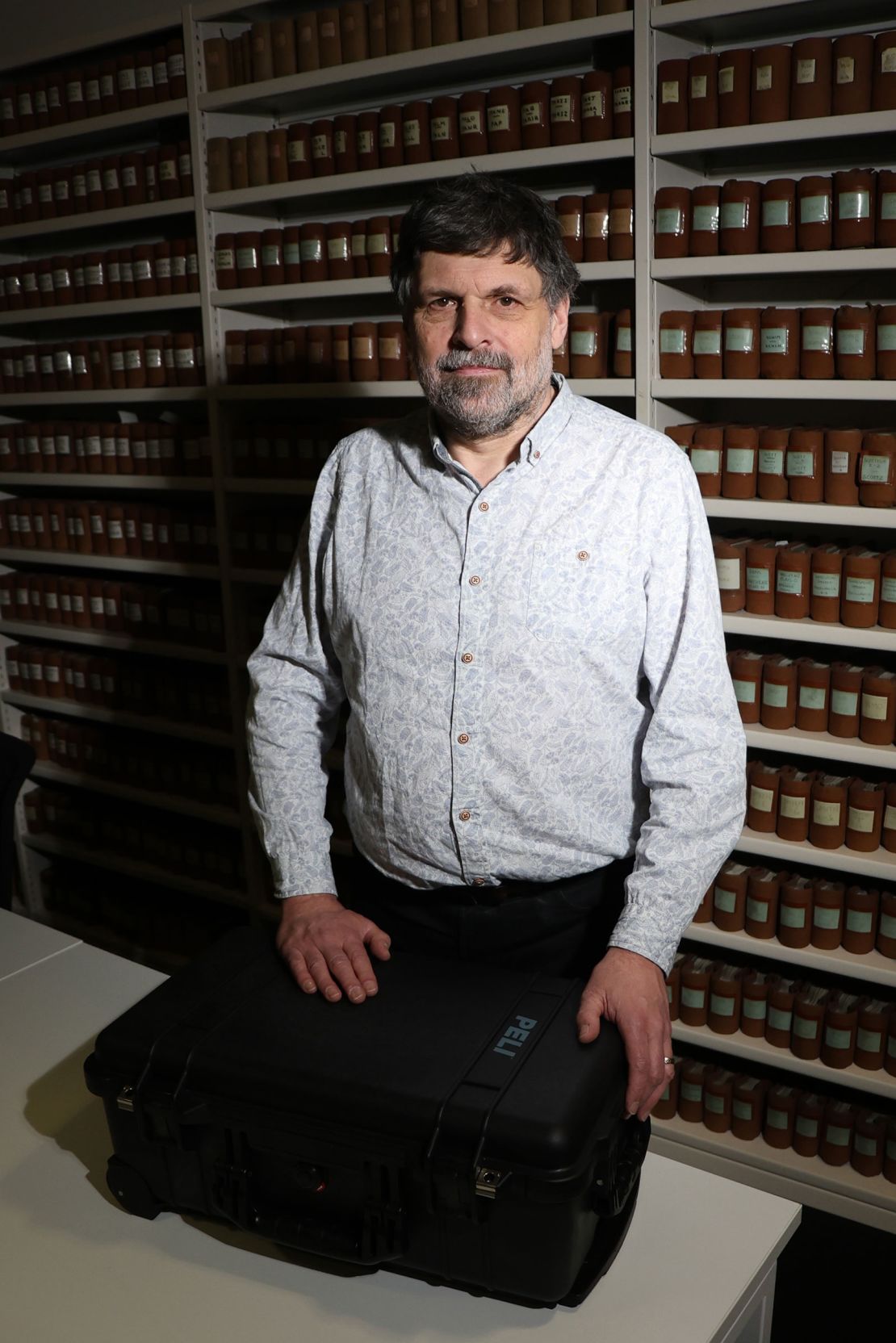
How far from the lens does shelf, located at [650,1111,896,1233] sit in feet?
7.86

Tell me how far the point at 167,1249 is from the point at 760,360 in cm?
184

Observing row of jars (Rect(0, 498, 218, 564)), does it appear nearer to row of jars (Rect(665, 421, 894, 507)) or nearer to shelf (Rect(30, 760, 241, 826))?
shelf (Rect(30, 760, 241, 826))

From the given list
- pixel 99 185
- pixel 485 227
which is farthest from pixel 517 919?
pixel 99 185

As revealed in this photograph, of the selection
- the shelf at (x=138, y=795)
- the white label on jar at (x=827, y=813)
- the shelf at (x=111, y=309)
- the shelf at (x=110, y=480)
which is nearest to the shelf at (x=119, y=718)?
the shelf at (x=138, y=795)

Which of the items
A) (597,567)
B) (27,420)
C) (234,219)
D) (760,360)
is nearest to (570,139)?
(760,360)

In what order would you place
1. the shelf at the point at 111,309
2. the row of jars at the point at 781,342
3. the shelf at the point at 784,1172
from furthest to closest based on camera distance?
1. the shelf at the point at 111,309
2. the shelf at the point at 784,1172
3. the row of jars at the point at 781,342

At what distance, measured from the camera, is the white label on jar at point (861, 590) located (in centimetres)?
214

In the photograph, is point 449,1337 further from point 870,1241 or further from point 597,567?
point 870,1241

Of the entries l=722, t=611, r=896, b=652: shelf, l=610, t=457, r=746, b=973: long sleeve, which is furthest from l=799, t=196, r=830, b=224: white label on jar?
l=610, t=457, r=746, b=973: long sleeve

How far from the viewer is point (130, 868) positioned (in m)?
3.42

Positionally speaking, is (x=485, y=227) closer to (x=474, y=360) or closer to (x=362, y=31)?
(x=474, y=360)

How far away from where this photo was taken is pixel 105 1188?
44.0 inches

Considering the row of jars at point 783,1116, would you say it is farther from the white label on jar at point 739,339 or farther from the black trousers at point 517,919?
the white label on jar at point 739,339

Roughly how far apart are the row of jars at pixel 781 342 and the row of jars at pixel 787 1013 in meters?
1.29
